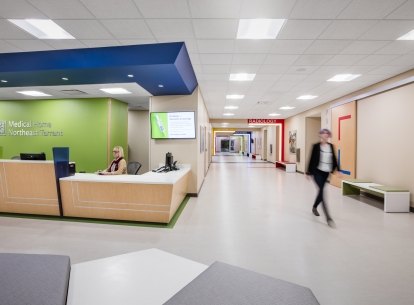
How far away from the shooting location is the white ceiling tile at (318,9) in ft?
9.35

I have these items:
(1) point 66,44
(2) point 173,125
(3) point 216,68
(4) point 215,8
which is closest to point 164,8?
(4) point 215,8

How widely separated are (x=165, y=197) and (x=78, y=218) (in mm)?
1865

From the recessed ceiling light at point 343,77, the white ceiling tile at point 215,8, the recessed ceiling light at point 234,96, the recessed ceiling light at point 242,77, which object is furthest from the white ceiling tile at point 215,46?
the recessed ceiling light at point 234,96

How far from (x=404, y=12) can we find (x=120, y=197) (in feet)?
17.0

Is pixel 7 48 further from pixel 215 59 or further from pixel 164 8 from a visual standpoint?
pixel 215 59

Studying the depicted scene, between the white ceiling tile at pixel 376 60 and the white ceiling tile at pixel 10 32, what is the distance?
6250 mm

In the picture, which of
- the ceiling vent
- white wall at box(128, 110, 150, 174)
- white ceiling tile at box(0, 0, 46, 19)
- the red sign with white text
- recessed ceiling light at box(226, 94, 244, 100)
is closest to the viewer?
white ceiling tile at box(0, 0, 46, 19)

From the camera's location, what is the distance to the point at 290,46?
409 centimetres

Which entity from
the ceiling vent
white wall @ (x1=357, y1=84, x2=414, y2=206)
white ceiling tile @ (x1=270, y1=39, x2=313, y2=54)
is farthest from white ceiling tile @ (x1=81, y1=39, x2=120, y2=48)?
white wall @ (x1=357, y1=84, x2=414, y2=206)

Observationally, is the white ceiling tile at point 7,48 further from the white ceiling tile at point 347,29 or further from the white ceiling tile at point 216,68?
the white ceiling tile at point 347,29

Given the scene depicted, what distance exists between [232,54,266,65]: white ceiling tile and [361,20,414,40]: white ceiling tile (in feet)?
5.67

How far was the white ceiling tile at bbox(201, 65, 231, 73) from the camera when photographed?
518 centimetres

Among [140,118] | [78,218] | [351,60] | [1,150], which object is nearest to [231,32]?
[351,60]

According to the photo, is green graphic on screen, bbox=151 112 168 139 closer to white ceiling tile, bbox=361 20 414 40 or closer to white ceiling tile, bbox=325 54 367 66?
white ceiling tile, bbox=325 54 367 66
